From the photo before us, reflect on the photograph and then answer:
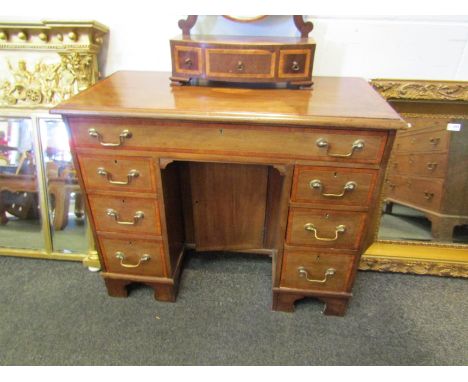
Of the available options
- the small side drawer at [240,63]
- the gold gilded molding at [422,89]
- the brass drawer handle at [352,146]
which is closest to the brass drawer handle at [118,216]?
the small side drawer at [240,63]

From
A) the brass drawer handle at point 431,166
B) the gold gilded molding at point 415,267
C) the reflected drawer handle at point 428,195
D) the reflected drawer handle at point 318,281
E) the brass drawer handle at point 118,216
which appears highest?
the brass drawer handle at point 431,166

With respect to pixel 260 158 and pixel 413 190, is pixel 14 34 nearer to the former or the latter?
pixel 260 158

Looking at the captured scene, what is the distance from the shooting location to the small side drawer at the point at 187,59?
3.82 feet

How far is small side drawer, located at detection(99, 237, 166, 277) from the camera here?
130 cm

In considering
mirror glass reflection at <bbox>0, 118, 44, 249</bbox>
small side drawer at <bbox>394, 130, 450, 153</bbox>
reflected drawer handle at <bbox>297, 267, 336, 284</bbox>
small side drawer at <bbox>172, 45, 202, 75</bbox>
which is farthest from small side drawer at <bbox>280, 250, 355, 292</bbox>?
mirror glass reflection at <bbox>0, 118, 44, 249</bbox>

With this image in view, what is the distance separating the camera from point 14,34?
136 cm

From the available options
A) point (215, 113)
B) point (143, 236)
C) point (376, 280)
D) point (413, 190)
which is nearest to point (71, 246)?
point (143, 236)

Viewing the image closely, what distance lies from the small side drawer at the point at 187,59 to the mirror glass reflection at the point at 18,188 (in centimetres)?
84

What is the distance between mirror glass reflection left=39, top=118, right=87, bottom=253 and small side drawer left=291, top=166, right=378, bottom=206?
3.75ft

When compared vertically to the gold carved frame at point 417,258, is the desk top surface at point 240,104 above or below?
above

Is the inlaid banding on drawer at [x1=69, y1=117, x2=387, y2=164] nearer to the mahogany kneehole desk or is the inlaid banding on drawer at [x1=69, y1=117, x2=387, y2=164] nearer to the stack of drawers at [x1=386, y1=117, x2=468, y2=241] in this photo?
the mahogany kneehole desk

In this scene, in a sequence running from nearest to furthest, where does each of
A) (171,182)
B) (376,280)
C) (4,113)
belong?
(171,182) → (4,113) → (376,280)

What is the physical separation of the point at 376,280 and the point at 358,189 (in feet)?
2.59

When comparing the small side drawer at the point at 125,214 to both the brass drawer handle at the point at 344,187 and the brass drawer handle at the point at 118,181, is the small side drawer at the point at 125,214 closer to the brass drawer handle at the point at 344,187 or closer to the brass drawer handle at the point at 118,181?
the brass drawer handle at the point at 118,181
